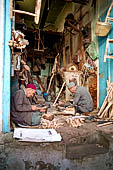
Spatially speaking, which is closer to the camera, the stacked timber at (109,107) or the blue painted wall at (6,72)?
the blue painted wall at (6,72)

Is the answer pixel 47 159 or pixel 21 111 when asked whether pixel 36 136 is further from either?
pixel 21 111

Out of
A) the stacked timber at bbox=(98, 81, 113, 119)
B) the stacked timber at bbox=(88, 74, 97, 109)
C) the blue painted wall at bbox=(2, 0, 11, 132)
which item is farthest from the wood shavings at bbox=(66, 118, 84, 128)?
the stacked timber at bbox=(88, 74, 97, 109)

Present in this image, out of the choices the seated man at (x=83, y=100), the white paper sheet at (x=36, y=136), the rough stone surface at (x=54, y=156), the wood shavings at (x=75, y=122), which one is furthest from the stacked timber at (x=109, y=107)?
the white paper sheet at (x=36, y=136)

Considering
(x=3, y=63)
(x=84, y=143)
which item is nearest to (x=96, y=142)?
(x=84, y=143)

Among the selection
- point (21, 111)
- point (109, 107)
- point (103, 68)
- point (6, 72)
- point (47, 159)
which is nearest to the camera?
point (47, 159)

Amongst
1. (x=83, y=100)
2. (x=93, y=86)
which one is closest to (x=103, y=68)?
(x=93, y=86)

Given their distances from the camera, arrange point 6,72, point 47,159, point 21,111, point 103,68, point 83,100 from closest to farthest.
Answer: point 47,159, point 6,72, point 21,111, point 83,100, point 103,68

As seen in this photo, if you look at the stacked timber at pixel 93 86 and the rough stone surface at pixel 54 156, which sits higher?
the stacked timber at pixel 93 86

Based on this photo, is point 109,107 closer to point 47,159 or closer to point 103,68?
point 103,68

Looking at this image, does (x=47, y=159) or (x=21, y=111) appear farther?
(x=21, y=111)

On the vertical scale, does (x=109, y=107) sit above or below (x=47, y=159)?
above

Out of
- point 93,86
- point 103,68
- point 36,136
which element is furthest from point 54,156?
point 93,86

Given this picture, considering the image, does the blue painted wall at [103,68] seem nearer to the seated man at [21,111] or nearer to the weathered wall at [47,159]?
the seated man at [21,111]

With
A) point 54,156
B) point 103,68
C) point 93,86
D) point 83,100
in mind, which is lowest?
point 54,156
